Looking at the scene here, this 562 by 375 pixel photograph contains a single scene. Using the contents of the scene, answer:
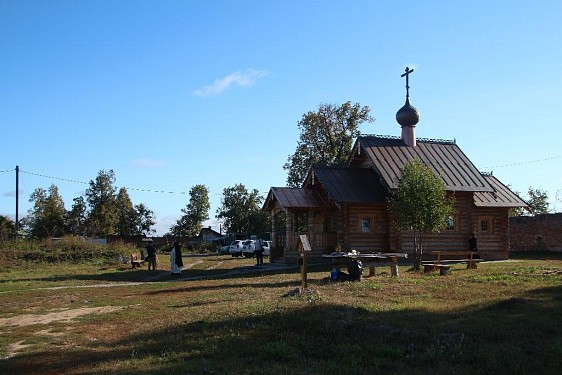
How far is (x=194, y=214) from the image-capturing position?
9681cm

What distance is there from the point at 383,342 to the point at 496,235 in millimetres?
26507

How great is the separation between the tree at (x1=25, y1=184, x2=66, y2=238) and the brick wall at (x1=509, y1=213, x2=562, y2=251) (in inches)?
2245

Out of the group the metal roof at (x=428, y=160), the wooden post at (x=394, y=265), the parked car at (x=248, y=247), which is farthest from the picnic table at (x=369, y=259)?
the parked car at (x=248, y=247)

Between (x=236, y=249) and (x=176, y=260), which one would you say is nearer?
(x=176, y=260)

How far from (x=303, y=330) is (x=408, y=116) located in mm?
26337

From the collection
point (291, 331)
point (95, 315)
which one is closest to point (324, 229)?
point (95, 315)

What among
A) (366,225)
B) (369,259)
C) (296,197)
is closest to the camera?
(369,259)

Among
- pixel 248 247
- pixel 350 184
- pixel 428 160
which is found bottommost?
pixel 248 247

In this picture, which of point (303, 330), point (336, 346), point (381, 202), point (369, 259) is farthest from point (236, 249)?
point (336, 346)

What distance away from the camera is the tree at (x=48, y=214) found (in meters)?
74.3

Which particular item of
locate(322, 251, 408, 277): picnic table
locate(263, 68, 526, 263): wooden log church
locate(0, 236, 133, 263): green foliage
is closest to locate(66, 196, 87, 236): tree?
locate(0, 236, 133, 263): green foliage

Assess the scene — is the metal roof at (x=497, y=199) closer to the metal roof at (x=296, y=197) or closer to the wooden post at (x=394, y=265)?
the metal roof at (x=296, y=197)

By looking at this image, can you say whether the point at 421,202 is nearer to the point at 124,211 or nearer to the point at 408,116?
the point at 408,116

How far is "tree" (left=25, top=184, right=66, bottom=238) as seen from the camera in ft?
244
